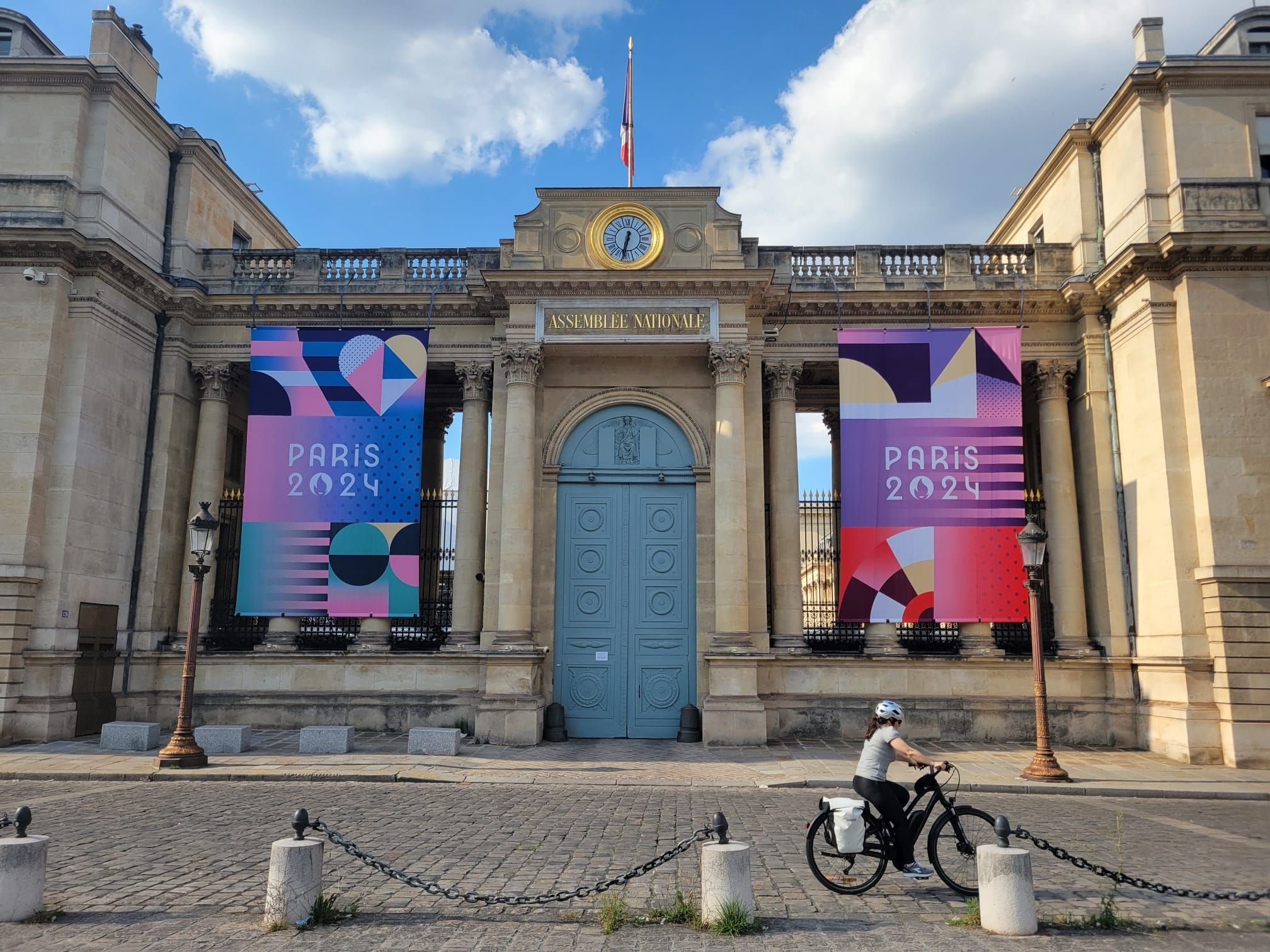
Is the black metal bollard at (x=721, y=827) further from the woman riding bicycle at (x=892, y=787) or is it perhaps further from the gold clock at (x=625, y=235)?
the gold clock at (x=625, y=235)

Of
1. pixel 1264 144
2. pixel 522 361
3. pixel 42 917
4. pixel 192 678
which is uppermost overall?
pixel 1264 144

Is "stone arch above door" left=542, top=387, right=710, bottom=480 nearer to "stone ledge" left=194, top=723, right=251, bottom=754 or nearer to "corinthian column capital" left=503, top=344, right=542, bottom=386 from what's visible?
"corinthian column capital" left=503, top=344, right=542, bottom=386

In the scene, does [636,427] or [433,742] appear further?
[636,427]

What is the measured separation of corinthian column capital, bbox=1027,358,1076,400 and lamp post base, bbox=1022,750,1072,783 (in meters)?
9.54

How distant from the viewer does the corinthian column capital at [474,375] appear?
21750 millimetres

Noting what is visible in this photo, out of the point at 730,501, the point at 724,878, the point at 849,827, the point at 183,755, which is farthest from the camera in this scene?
the point at 730,501

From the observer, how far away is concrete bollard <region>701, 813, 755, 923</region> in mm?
6816

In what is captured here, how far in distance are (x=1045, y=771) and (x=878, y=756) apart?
26.3 ft

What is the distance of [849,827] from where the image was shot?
7770mm

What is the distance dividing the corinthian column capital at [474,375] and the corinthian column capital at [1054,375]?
42.3ft

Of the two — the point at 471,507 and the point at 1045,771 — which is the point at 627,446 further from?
the point at 1045,771

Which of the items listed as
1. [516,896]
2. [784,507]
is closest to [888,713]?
[516,896]

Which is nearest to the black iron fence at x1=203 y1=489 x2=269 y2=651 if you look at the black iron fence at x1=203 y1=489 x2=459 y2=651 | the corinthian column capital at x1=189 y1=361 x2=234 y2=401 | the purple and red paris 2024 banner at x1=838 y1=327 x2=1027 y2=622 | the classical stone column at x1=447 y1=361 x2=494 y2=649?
the black iron fence at x1=203 y1=489 x2=459 y2=651

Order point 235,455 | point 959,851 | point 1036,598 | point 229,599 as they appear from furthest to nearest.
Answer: point 235,455
point 229,599
point 1036,598
point 959,851
